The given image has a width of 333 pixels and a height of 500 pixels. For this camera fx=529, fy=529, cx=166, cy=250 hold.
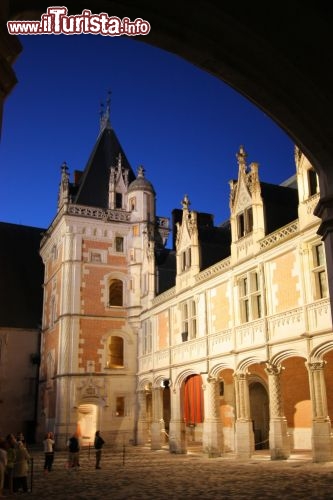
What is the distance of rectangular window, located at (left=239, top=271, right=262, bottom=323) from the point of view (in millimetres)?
20312

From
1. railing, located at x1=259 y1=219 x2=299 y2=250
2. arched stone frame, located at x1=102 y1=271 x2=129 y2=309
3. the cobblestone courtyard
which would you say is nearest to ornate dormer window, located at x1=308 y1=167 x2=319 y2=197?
railing, located at x1=259 y1=219 x2=299 y2=250

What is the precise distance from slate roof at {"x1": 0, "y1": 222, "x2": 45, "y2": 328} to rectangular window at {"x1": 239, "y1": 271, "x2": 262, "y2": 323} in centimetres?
2069

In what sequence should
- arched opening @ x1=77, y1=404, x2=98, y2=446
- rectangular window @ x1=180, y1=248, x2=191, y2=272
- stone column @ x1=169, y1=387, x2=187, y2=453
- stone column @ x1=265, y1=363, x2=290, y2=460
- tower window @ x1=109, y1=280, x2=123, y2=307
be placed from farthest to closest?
tower window @ x1=109, y1=280, x2=123, y2=307
arched opening @ x1=77, y1=404, x2=98, y2=446
rectangular window @ x1=180, y1=248, x2=191, y2=272
stone column @ x1=169, y1=387, x2=187, y2=453
stone column @ x1=265, y1=363, x2=290, y2=460

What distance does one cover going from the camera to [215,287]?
23094 millimetres

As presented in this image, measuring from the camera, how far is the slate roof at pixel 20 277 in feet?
124

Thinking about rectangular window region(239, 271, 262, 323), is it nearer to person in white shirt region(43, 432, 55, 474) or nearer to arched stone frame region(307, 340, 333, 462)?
arched stone frame region(307, 340, 333, 462)

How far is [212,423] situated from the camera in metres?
21.9

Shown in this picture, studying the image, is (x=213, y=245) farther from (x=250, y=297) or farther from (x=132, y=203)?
(x=132, y=203)

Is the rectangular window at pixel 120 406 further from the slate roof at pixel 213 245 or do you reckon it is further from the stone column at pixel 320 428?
the stone column at pixel 320 428

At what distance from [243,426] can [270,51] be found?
16.1 meters

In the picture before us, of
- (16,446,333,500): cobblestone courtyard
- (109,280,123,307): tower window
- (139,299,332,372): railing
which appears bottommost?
(16,446,333,500): cobblestone courtyard

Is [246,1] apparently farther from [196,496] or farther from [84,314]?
[84,314]

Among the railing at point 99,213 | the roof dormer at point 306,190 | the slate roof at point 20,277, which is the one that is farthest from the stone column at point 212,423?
the slate roof at point 20,277

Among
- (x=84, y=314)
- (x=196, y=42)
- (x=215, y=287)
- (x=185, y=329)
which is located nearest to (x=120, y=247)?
(x=84, y=314)
